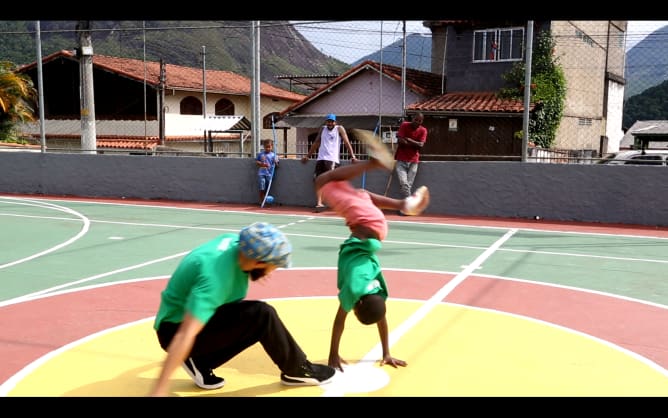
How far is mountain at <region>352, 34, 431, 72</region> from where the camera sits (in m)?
16.9

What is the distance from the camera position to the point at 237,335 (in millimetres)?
3928

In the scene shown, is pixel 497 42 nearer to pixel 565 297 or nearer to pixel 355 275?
pixel 565 297

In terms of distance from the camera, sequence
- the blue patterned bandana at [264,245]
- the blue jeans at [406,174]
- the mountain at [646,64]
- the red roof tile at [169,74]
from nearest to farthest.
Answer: the blue patterned bandana at [264,245], the mountain at [646,64], the blue jeans at [406,174], the red roof tile at [169,74]

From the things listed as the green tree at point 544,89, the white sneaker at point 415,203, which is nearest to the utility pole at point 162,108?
the green tree at point 544,89

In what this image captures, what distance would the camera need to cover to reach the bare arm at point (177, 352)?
2848mm

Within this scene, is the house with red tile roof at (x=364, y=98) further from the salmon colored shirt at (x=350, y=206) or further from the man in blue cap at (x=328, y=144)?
the salmon colored shirt at (x=350, y=206)

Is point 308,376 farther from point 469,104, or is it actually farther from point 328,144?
point 469,104

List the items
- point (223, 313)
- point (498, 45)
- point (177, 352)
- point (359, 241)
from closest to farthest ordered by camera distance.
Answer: point (177, 352)
point (223, 313)
point (359, 241)
point (498, 45)

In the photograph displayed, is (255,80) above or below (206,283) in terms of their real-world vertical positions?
above

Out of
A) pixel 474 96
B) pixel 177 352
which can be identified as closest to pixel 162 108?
pixel 474 96

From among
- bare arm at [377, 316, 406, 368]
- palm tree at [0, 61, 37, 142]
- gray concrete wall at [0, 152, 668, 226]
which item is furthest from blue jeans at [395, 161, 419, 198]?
palm tree at [0, 61, 37, 142]

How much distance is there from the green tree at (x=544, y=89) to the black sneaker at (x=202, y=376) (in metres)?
17.7

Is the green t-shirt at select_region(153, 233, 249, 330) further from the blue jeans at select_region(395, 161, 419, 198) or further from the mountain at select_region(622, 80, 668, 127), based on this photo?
the mountain at select_region(622, 80, 668, 127)

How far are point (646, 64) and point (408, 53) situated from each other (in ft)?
21.5
